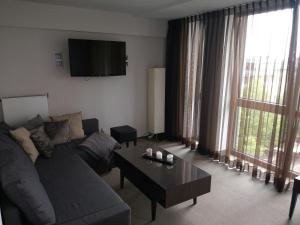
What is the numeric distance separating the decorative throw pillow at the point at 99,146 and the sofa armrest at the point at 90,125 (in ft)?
1.47

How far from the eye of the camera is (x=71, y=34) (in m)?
3.80

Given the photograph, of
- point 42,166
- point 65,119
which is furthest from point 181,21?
point 42,166

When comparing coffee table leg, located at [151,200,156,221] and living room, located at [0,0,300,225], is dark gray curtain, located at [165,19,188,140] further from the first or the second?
coffee table leg, located at [151,200,156,221]

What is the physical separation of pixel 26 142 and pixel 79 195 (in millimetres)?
1098

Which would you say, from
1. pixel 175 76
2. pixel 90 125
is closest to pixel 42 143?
pixel 90 125

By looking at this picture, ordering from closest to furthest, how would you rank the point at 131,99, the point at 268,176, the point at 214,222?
the point at 214,222 → the point at 268,176 → the point at 131,99

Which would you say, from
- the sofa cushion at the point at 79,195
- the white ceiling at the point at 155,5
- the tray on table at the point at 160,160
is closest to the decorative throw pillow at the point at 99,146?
the sofa cushion at the point at 79,195

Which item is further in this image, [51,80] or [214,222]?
[51,80]

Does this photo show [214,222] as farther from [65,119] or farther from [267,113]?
Answer: [65,119]

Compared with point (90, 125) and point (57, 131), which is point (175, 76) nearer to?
point (90, 125)

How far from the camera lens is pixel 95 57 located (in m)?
3.86

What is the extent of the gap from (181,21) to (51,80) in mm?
2453

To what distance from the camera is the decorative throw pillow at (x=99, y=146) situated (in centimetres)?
324

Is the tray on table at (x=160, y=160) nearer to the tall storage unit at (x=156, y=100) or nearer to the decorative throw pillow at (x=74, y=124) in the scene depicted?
the decorative throw pillow at (x=74, y=124)
